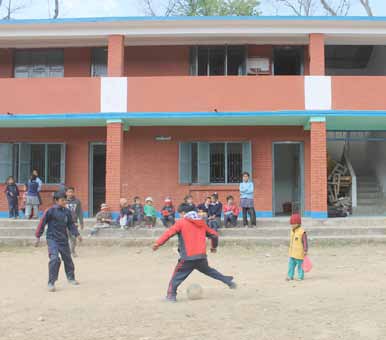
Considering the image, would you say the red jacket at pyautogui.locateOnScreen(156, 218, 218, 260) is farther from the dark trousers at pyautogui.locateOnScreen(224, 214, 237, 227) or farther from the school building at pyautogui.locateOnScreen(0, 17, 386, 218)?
the school building at pyautogui.locateOnScreen(0, 17, 386, 218)

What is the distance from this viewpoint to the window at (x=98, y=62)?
1573 centimetres

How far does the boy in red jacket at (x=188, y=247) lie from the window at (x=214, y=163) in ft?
25.8

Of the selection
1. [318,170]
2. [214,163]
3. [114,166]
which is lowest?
[318,170]

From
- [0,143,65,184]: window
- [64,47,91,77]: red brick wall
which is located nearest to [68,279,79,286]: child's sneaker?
[0,143,65,184]: window

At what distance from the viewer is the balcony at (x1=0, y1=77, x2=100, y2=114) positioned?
14.0 meters

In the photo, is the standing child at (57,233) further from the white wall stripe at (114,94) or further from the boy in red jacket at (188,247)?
the white wall stripe at (114,94)

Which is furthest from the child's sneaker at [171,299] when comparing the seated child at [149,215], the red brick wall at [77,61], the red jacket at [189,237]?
the red brick wall at [77,61]

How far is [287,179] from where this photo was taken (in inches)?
691

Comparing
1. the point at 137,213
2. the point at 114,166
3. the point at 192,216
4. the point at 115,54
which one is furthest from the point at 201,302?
the point at 115,54

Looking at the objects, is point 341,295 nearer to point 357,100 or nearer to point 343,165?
point 357,100

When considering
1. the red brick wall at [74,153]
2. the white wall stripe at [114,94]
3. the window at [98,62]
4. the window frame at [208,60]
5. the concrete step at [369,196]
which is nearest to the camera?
the white wall stripe at [114,94]

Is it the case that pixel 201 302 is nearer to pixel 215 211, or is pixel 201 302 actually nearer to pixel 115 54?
pixel 215 211

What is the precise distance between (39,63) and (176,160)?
5188 mm

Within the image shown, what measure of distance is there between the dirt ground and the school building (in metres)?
4.16
